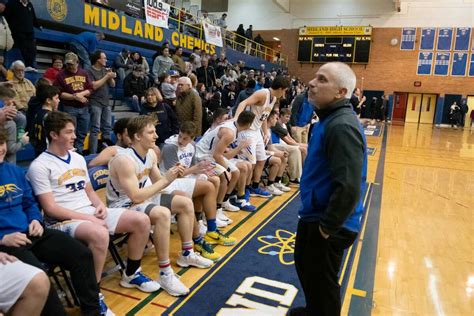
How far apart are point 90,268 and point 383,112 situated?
22.3 meters

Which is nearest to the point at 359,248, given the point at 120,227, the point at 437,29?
the point at 120,227

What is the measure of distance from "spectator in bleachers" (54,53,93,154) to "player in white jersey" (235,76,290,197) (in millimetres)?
2341

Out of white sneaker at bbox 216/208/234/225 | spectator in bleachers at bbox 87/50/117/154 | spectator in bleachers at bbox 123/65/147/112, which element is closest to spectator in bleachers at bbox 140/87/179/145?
spectator in bleachers at bbox 87/50/117/154

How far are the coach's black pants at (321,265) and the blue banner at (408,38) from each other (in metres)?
23.0

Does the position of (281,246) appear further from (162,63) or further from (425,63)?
(425,63)

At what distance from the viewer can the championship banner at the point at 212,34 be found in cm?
1365

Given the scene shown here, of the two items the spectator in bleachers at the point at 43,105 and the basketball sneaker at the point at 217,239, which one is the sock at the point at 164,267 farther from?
the spectator in bleachers at the point at 43,105

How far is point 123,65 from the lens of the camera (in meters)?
8.94

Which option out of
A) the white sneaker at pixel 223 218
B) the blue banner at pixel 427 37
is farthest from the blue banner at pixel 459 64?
the white sneaker at pixel 223 218

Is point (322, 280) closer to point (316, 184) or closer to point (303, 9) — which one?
point (316, 184)

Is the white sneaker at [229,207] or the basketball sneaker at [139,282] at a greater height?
the white sneaker at [229,207]

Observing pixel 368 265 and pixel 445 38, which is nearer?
pixel 368 265

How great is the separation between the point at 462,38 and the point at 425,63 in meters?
2.19

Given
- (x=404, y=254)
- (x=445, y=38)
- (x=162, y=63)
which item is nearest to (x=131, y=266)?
(x=404, y=254)
